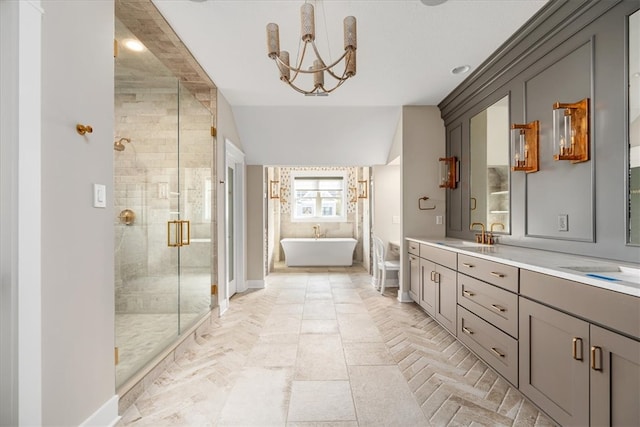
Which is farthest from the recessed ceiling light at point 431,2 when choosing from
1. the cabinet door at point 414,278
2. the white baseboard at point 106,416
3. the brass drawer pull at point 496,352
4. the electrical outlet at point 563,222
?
the white baseboard at point 106,416

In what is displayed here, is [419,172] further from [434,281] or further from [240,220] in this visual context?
[240,220]

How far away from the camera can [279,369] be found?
7.59 feet

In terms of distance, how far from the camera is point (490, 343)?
216 centimetres

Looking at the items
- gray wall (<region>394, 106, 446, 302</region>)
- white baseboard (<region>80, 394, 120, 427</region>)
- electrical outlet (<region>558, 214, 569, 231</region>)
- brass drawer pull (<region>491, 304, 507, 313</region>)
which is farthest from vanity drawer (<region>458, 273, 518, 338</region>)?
white baseboard (<region>80, 394, 120, 427</region>)

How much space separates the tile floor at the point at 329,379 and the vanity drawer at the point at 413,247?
76 centimetres

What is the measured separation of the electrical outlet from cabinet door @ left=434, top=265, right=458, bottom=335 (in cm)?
89

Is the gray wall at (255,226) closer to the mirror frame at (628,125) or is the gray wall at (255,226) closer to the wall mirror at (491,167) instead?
the wall mirror at (491,167)

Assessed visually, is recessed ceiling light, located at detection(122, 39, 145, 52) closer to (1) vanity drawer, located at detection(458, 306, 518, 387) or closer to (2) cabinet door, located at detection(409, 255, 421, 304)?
(1) vanity drawer, located at detection(458, 306, 518, 387)

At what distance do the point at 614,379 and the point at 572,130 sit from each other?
1.52 meters

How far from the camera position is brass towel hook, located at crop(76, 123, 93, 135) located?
148cm

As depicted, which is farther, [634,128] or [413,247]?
[413,247]

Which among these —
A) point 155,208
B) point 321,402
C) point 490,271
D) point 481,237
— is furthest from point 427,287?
point 155,208

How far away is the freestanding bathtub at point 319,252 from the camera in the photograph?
650 centimetres

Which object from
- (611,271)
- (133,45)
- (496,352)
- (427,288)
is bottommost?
(496,352)
